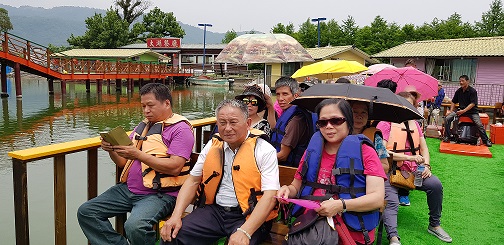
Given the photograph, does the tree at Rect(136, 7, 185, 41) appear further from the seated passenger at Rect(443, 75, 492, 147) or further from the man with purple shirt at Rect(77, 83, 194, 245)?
the man with purple shirt at Rect(77, 83, 194, 245)

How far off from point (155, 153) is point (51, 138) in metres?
10.9

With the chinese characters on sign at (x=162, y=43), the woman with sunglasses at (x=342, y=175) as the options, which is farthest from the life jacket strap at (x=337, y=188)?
the chinese characters on sign at (x=162, y=43)

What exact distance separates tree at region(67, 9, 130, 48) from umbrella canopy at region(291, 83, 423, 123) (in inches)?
1939

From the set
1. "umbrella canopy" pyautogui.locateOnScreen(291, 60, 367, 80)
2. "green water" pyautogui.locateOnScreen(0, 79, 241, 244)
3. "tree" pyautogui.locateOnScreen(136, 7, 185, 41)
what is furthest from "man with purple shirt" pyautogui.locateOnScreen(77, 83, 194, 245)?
"tree" pyautogui.locateOnScreen(136, 7, 185, 41)

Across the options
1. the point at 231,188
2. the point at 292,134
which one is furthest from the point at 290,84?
the point at 231,188

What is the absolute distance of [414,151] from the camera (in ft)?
12.4

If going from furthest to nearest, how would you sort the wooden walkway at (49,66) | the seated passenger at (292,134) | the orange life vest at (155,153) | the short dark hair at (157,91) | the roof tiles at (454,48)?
the wooden walkway at (49,66) → the roof tiles at (454,48) → the seated passenger at (292,134) → the short dark hair at (157,91) → the orange life vest at (155,153)

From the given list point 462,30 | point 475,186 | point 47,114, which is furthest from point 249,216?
point 462,30

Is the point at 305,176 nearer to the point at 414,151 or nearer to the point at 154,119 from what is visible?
the point at 154,119

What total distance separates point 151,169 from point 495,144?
8.31 metres

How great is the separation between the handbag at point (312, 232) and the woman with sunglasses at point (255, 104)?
1445 millimetres

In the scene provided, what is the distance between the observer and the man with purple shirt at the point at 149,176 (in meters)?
2.88

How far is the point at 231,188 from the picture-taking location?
277cm

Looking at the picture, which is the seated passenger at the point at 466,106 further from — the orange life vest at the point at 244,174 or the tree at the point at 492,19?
the tree at the point at 492,19
